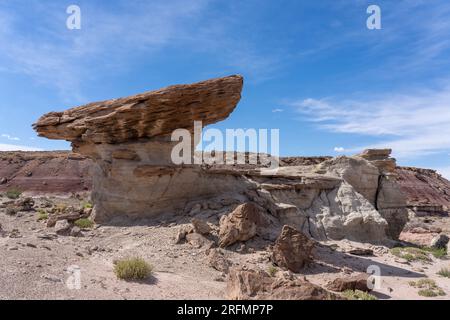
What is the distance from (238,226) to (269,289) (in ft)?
15.7

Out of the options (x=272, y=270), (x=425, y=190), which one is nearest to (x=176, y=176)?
(x=272, y=270)

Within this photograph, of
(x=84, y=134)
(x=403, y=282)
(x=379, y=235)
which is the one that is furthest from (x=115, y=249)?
(x=379, y=235)

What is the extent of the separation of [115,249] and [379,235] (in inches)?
433

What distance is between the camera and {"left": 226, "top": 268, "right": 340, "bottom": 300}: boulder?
679cm

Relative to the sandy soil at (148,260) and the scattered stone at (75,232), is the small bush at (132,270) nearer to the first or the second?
the sandy soil at (148,260)

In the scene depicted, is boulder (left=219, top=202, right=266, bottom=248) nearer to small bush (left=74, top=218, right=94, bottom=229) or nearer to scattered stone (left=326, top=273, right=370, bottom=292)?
scattered stone (left=326, top=273, right=370, bottom=292)

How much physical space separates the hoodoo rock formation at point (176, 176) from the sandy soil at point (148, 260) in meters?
Result: 1.01

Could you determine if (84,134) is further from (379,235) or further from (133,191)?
(379,235)

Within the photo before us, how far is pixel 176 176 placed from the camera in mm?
14195

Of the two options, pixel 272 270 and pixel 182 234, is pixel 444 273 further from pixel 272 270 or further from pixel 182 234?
pixel 182 234

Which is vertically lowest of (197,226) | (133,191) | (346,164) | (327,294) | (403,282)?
(403,282)

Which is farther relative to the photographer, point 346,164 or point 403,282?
point 346,164
